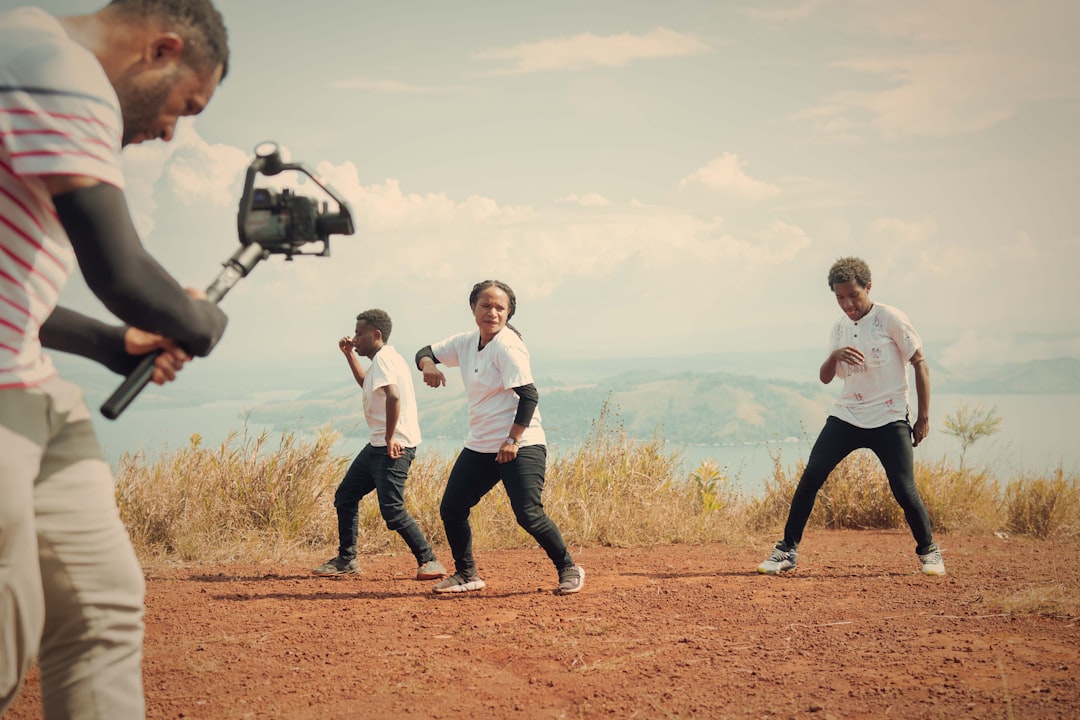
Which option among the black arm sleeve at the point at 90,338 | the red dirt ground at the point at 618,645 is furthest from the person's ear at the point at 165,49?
the red dirt ground at the point at 618,645

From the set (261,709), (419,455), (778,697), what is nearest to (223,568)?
(419,455)

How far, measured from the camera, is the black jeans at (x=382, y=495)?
7254 mm

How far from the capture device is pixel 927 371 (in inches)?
283

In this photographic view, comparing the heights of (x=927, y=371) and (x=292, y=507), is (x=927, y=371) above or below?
above

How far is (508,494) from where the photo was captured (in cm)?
672

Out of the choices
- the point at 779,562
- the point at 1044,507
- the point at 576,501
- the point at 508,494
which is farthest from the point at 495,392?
the point at 1044,507

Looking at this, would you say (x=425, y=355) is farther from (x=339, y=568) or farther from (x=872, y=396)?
(x=872, y=396)

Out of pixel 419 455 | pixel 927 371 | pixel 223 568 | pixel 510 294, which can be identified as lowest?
pixel 223 568

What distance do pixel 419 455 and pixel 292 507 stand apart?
6.70ft

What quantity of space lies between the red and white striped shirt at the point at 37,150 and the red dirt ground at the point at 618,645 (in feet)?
8.57

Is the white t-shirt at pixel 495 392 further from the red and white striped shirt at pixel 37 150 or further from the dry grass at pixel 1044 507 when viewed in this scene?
the dry grass at pixel 1044 507

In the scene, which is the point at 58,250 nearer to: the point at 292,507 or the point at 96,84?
the point at 96,84

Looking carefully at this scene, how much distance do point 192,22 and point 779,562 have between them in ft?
20.6

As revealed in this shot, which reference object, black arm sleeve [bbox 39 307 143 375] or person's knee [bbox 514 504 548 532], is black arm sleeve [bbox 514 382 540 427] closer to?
person's knee [bbox 514 504 548 532]
